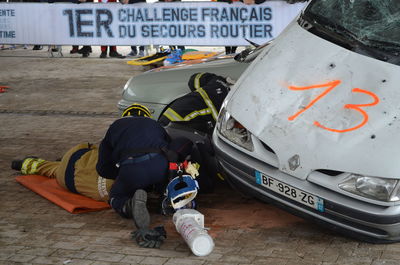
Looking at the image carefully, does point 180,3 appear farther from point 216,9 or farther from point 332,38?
point 332,38

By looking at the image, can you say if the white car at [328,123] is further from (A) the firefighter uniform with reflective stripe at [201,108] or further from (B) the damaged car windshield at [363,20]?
(A) the firefighter uniform with reflective stripe at [201,108]

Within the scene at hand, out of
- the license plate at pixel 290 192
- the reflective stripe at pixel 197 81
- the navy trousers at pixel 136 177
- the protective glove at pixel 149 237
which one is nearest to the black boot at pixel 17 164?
the navy trousers at pixel 136 177

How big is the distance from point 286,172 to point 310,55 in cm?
106

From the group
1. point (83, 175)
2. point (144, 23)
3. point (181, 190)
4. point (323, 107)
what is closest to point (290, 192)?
point (323, 107)

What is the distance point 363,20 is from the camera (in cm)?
587

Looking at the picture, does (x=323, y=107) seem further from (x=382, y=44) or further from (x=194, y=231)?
(x=194, y=231)

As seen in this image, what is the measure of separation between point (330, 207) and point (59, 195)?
291cm

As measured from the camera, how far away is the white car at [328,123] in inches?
192

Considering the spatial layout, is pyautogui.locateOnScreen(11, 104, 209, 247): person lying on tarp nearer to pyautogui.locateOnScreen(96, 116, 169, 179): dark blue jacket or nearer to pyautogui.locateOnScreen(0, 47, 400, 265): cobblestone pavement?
pyautogui.locateOnScreen(96, 116, 169, 179): dark blue jacket

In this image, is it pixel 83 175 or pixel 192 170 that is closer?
pixel 192 170

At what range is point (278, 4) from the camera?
1552 cm

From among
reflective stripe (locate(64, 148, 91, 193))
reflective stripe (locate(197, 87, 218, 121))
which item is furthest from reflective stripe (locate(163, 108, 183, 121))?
reflective stripe (locate(64, 148, 91, 193))

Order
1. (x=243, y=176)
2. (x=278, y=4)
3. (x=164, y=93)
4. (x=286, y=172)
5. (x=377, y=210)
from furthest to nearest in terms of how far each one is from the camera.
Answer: (x=278, y=4), (x=164, y=93), (x=243, y=176), (x=286, y=172), (x=377, y=210)

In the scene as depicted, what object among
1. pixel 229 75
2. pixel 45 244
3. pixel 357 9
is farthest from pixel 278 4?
pixel 45 244
